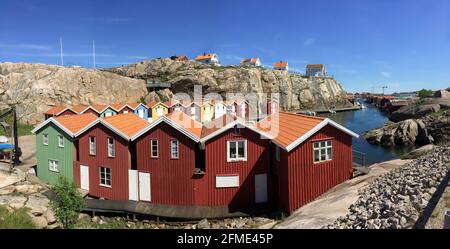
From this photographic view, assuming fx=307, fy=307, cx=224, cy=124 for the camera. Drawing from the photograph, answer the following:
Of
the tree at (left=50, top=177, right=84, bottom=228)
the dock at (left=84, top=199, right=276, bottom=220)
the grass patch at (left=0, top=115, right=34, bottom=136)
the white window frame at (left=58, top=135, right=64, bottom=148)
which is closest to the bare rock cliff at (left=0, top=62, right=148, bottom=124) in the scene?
the grass patch at (left=0, top=115, right=34, bottom=136)

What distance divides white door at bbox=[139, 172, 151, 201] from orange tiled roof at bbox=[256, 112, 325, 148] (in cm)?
825

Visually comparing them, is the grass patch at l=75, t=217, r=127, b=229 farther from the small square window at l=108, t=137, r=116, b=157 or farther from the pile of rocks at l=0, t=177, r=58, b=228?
the small square window at l=108, t=137, r=116, b=157

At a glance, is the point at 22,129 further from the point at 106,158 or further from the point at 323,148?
the point at 323,148

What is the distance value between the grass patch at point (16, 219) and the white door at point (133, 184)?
19.6ft

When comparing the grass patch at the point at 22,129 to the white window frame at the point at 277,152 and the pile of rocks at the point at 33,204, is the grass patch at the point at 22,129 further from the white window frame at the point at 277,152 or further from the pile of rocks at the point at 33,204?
the white window frame at the point at 277,152

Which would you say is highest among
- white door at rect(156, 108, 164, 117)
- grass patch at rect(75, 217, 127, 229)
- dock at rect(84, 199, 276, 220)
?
white door at rect(156, 108, 164, 117)

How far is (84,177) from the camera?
910 inches

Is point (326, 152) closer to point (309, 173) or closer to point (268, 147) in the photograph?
point (309, 173)

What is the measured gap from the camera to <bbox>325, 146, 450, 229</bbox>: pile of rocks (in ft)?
30.5

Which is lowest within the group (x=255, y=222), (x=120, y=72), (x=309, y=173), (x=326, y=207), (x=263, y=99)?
(x=255, y=222)

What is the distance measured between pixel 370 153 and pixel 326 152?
30.6 m

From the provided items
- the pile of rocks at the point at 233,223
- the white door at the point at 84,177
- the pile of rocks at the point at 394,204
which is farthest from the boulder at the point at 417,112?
the white door at the point at 84,177
